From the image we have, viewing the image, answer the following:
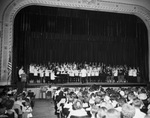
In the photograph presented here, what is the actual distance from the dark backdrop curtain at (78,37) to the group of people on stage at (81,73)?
738mm

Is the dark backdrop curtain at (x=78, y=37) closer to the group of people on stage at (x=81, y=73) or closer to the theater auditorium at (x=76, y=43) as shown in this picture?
the theater auditorium at (x=76, y=43)

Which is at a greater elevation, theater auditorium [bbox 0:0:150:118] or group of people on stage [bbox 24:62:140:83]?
theater auditorium [bbox 0:0:150:118]

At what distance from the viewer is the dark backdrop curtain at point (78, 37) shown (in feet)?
47.3

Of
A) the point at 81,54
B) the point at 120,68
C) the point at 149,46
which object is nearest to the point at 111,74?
the point at 120,68

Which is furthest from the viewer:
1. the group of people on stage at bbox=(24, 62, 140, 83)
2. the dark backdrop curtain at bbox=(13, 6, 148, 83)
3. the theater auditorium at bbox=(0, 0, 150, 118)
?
the dark backdrop curtain at bbox=(13, 6, 148, 83)

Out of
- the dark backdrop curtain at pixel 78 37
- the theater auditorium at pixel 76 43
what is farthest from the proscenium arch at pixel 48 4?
the dark backdrop curtain at pixel 78 37

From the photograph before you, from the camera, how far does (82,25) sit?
51.9 feet

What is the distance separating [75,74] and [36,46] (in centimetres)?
408

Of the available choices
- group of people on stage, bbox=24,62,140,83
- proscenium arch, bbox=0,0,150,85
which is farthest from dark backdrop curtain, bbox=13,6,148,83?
proscenium arch, bbox=0,0,150,85

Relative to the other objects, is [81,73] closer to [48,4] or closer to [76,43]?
[76,43]

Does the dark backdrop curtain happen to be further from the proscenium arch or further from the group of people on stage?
the proscenium arch

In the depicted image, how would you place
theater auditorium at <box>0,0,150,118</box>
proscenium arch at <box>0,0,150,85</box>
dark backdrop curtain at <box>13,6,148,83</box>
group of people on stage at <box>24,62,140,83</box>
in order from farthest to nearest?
dark backdrop curtain at <box>13,6,148,83</box>, group of people on stage at <box>24,62,140,83</box>, theater auditorium at <box>0,0,150,118</box>, proscenium arch at <box>0,0,150,85</box>

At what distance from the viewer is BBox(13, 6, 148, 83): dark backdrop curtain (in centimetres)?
1442

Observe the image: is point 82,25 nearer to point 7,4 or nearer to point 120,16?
point 120,16
